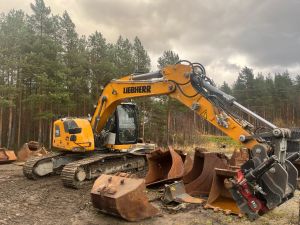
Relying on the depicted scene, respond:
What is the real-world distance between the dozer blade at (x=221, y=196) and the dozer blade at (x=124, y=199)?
1.44m

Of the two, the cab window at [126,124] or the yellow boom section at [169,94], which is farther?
Result: the cab window at [126,124]

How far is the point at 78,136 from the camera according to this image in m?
10.5

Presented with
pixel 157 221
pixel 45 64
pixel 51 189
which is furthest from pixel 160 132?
pixel 157 221

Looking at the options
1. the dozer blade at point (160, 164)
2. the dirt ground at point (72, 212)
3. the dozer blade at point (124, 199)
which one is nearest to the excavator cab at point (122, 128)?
the dozer blade at point (160, 164)

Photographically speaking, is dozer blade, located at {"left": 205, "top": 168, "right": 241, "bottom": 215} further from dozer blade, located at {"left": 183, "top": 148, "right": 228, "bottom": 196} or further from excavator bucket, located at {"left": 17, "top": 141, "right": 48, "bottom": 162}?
excavator bucket, located at {"left": 17, "top": 141, "right": 48, "bottom": 162}

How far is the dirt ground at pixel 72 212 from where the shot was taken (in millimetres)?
6637

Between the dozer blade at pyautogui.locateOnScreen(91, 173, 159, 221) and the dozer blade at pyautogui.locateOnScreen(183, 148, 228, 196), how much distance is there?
2.16 metres

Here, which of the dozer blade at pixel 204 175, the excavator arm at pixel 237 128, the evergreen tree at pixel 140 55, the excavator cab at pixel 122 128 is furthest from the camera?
the evergreen tree at pixel 140 55

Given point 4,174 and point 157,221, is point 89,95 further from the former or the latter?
point 157,221

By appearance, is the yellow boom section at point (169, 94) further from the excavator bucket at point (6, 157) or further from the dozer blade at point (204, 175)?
the excavator bucket at point (6, 157)

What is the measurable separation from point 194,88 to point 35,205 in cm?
428

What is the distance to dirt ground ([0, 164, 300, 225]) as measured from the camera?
6.64 metres

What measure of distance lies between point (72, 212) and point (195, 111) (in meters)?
3.38

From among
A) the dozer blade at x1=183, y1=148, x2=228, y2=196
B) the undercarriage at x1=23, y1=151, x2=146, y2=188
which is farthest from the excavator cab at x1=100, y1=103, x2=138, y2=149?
the dozer blade at x1=183, y1=148, x2=228, y2=196
